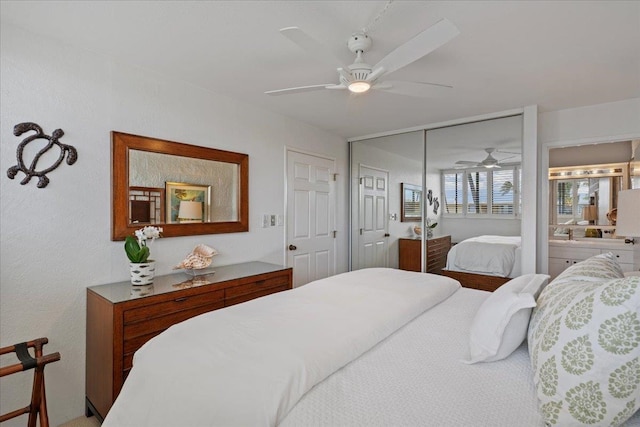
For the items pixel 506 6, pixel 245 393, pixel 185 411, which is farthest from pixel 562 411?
pixel 506 6

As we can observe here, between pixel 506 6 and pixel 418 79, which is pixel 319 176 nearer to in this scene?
pixel 418 79

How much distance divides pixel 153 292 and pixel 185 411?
1192 mm

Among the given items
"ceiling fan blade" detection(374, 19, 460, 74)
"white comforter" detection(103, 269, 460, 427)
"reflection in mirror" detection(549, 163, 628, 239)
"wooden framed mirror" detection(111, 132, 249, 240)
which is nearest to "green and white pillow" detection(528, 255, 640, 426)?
"white comforter" detection(103, 269, 460, 427)

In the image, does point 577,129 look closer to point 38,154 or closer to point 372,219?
point 372,219

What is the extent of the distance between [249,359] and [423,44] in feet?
5.11

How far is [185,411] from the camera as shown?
3.29ft

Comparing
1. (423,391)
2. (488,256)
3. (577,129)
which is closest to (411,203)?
(488,256)

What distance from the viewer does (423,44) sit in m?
1.47

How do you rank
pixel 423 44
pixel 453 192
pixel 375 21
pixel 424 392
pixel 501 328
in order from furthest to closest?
pixel 453 192, pixel 375 21, pixel 423 44, pixel 501 328, pixel 424 392

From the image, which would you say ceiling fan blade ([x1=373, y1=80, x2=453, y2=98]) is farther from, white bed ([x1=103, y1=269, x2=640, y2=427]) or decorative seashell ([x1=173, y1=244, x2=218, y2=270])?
decorative seashell ([x1=173, y1=244, x2=218, y2=270])

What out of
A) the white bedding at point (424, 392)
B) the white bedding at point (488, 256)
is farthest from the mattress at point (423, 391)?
the white bedding at point (488, 256)

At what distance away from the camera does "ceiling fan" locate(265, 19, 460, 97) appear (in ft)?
4.54

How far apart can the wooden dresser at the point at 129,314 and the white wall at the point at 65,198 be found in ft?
0.46

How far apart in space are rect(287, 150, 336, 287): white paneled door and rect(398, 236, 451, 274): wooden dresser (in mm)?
996
